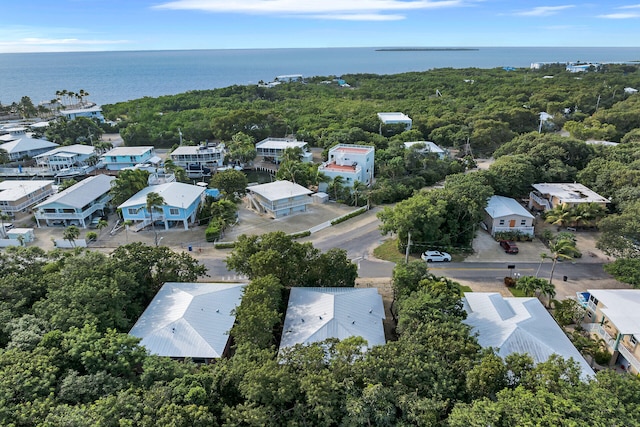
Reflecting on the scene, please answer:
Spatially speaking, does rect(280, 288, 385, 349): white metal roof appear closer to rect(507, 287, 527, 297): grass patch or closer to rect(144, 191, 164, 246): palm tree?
rect(507, 287, 527, 297): grass patch

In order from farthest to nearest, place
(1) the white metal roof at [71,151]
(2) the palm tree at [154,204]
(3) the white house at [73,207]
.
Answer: (1) the white metal roof at [71,151] < (3) the white house at [73,207] < (2) the palm tree at [154,204]

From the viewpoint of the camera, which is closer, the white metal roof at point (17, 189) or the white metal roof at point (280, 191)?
the white metal roof at point (280, 191)

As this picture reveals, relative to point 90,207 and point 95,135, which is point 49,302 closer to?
point 90,207

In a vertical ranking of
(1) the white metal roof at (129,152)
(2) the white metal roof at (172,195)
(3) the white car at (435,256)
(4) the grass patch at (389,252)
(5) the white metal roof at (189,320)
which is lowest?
(4) the grass patch at (389,252)

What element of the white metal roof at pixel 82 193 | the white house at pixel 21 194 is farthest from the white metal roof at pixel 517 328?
the white house at pixel 21 194

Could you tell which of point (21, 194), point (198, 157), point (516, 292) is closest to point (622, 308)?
point (516, 292)

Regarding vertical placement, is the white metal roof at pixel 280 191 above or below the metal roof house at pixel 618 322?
above

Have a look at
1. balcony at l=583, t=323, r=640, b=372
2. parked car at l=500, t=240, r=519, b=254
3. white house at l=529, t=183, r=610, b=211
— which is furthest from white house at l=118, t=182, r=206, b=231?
white house at l=529, t=183, r=610, b=211

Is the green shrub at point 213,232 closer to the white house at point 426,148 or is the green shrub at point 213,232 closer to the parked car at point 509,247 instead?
the parked car at point 509,247

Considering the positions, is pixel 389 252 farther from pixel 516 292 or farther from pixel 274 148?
pixel 274 148

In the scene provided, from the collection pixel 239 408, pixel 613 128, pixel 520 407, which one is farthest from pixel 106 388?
pixel 613 128
